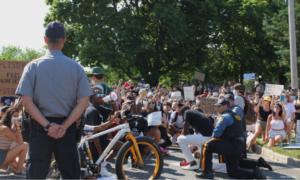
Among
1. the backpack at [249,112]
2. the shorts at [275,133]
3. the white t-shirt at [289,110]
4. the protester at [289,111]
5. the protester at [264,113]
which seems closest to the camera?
the backpack at [249,112]

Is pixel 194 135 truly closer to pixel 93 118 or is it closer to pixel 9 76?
pixel 93 118

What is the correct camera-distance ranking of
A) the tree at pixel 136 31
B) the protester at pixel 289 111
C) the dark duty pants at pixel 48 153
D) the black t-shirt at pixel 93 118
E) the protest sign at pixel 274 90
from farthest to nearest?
the tree at pixel 136 31
the protest sign at pixel 274 90
the protester at pixel 289 111
the black t-shirt at pixel 93 118
the dark duty pants at pixel 48 153

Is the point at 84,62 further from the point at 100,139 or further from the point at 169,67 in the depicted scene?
the point at 100,139

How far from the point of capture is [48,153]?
280cm

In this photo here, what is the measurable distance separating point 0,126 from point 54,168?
2100 millimetres

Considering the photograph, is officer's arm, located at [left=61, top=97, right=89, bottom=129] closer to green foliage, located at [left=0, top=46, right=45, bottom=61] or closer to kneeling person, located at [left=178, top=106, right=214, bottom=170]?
kneeling person, located at [left=178, top=106, right=214, bottom=170]

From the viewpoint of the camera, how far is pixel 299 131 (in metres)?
9.83

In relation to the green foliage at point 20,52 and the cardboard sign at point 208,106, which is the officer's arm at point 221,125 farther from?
the green foliage at point 20,52

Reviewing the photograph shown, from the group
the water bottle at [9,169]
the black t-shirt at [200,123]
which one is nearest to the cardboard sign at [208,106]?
the black t-shirt at [200,123]

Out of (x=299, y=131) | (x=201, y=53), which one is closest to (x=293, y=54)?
(x=299, y=131)

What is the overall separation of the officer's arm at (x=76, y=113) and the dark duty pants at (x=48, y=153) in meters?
0.08

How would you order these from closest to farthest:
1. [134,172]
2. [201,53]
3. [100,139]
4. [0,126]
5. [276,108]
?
1. [134,172]
2. [100,139]
3. [0,126]
4. [276,108]
5. [201,53]

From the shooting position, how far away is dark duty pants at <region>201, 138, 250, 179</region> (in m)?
6.18

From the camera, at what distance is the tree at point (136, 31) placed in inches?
928
